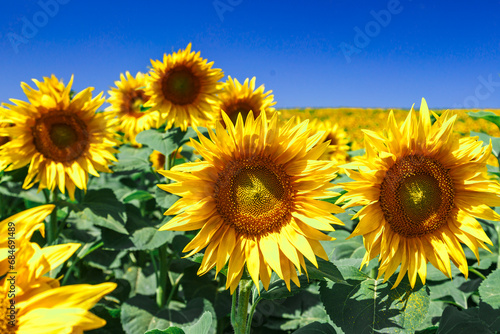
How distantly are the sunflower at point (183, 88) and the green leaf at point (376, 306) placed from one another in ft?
6.77

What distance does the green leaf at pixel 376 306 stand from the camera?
5.86 ft

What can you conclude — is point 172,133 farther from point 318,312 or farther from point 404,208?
point 404,208

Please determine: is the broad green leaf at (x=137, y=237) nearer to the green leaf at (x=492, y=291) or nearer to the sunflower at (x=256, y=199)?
the sunflower at (x=256, y=199)

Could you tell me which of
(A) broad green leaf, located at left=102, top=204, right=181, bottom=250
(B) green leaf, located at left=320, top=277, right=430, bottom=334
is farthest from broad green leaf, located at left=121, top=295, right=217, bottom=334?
(B) green leaf, located at left=320, top=277, right=430, bottom=334

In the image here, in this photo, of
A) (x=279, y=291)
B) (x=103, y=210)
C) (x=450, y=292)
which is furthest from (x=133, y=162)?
(x=450, y=292)

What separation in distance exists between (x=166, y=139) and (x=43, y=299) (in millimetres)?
2360

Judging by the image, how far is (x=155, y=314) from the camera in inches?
123

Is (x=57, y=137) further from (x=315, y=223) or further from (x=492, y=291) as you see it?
(x=492, y=291)

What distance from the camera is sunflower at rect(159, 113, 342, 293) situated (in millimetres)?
1678

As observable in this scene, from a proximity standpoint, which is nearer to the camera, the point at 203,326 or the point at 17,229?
the point at 17,229

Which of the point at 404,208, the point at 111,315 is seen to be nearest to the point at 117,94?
the point at 111,315

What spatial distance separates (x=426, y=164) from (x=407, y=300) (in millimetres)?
661

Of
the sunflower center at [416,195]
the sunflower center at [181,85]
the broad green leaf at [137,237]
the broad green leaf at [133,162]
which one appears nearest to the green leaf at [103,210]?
the broad green leaf at [137,237]

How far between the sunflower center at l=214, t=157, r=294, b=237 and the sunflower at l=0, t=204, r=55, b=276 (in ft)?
2.56
